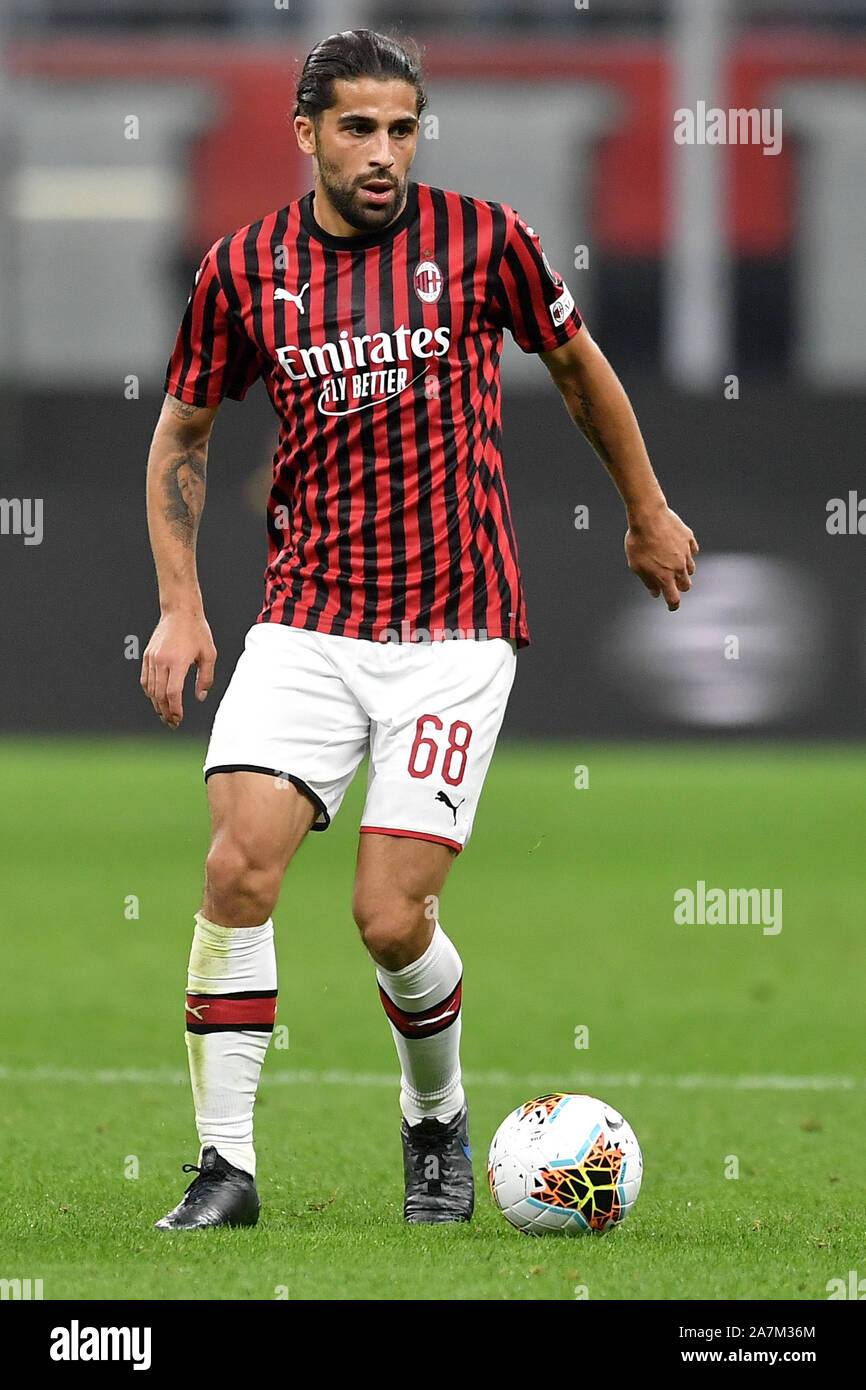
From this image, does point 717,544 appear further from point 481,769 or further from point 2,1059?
point 481,769

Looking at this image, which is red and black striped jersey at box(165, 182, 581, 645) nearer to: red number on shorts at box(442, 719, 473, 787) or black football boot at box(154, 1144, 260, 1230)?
red number on shorts at box(442, 719, 473, 787)

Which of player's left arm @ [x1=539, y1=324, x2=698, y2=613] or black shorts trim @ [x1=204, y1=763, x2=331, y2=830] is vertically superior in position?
player's left arm @ [x1=539, y1=324, x2=698, y2=613]

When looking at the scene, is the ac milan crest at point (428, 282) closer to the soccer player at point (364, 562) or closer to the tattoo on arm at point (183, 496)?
the soccer player at point (364, 562)

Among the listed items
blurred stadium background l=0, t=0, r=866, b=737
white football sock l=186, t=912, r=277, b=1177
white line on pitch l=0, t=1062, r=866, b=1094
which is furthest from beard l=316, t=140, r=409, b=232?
blurred stadium background l=0, t=0, r=866, b=737

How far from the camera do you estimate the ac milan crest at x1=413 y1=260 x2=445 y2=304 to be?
447cm

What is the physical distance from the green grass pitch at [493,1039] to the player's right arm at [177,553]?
3.49 ft

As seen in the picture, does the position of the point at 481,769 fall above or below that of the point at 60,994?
above

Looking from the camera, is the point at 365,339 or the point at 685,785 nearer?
the point at 365,339

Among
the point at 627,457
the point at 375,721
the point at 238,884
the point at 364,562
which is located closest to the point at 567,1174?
the point at 238,884

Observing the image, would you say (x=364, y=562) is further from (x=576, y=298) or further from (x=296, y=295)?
(x=576, y=298)

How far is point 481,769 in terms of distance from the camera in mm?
4516

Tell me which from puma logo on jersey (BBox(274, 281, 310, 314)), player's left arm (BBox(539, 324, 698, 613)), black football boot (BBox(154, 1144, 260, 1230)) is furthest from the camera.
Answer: player's left arm (BBox(539, 324, 698, 613))
